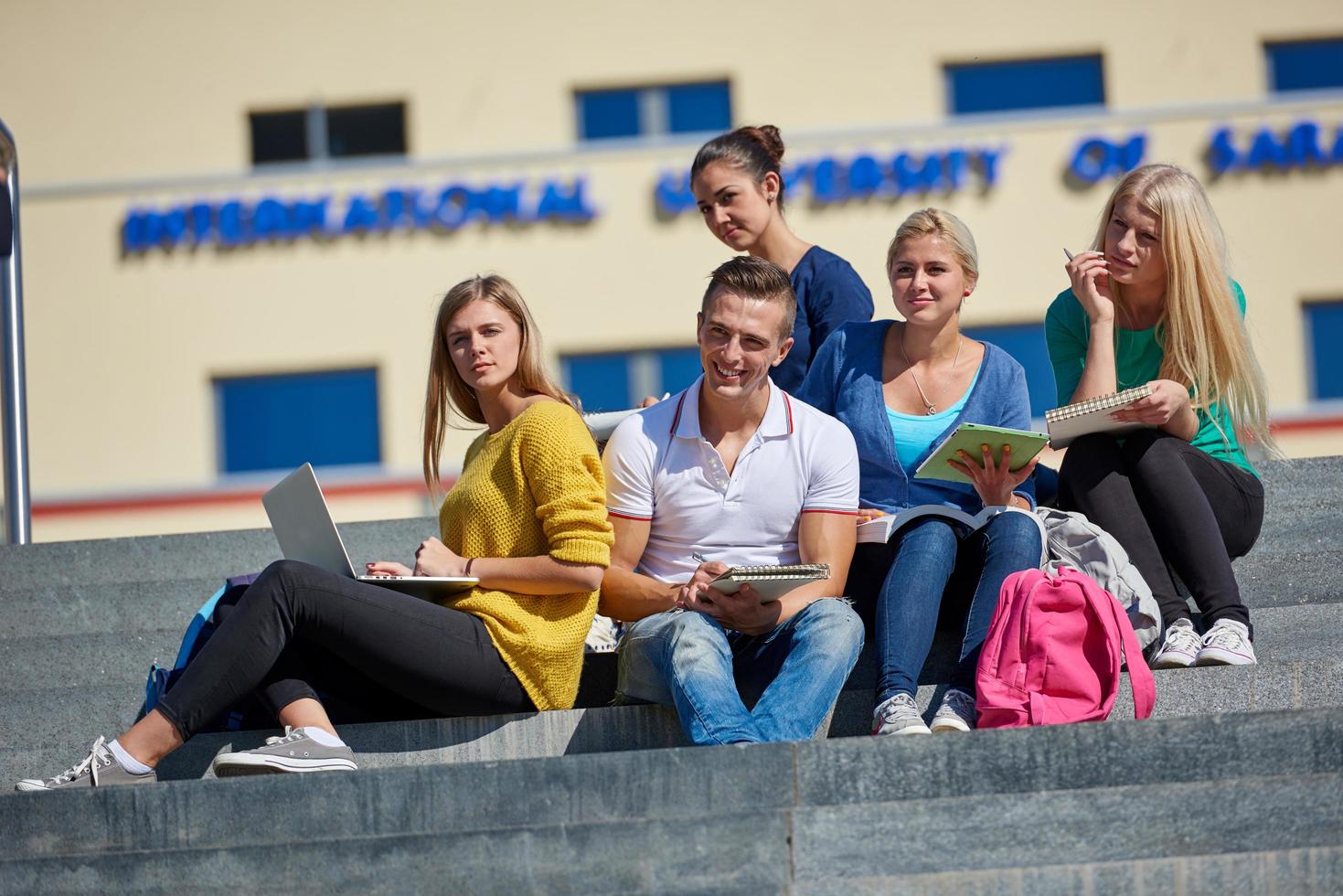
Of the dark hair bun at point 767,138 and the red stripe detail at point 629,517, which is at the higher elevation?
the dark hair bun at point 767,138

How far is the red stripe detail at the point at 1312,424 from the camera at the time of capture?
13.7 metres

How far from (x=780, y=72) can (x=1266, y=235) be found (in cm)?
424

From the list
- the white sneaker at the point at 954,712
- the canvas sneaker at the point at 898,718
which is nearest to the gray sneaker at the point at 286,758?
the canvas sneaker at the point at 898,718

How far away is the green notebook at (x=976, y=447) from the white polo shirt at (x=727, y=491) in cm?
21

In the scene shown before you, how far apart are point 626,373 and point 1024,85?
417 cm

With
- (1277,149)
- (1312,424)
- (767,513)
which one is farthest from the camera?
(1277,149)

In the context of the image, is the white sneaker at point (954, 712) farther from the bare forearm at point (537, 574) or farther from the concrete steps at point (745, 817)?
the bare forearm at point (537, 574)

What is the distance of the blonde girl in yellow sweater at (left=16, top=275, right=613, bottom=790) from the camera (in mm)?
3812

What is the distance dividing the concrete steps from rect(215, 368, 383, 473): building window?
10779 millimetres

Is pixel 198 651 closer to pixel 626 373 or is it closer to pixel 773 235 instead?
pixel 773 235

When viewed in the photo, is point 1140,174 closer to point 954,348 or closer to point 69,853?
point 954,348

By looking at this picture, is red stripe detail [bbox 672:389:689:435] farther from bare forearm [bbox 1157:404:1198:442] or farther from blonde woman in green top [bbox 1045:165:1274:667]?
bare forearm [bbox 1157:404:1198:442]

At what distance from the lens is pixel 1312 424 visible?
13750 millimetres

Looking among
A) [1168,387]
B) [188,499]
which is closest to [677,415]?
[1168,387]
